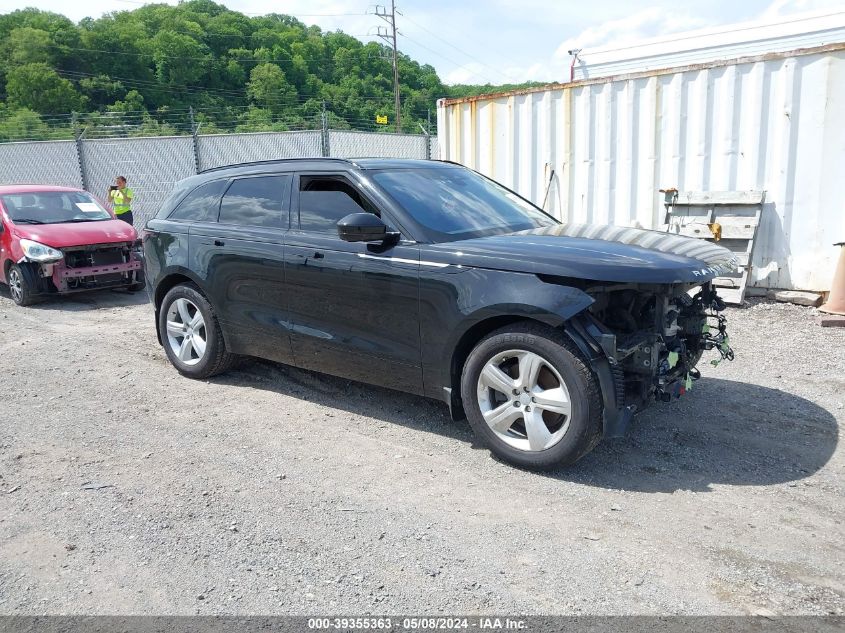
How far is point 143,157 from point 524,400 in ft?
52.7

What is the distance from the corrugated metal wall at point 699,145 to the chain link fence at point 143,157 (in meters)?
7.83

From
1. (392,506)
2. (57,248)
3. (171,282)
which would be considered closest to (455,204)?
(392,506)

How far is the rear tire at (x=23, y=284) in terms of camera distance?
9508mm

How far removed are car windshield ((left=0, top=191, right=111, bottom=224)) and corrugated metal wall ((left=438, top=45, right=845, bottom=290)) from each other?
5995 mm

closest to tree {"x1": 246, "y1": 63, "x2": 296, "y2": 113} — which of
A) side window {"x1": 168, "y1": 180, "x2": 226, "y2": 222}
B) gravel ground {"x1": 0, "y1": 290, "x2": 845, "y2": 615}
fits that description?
side window {"x1": 168, "y1": 180, "x2": 226, "y2": 222}

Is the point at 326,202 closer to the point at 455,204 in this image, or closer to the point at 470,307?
the point at 455,204

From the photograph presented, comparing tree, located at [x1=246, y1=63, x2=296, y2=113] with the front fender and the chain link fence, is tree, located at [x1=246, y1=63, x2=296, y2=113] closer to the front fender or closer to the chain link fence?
the chain link fence

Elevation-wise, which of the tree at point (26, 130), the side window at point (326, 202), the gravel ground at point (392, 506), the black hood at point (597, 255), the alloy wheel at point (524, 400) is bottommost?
the gravel ground at point (392, 506)

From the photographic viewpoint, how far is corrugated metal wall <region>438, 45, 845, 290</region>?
7.85 meters

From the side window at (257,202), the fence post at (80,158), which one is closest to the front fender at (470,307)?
the side window at (257,202)

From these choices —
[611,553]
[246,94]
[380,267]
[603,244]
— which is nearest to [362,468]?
[380,267]

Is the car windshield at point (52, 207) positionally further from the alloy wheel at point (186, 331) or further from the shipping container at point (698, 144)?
the shipping container at point (698, 144)

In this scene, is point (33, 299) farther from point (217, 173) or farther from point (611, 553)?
point (611, 553)

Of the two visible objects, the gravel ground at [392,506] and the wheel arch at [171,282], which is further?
the wheel arch at [171,282]
